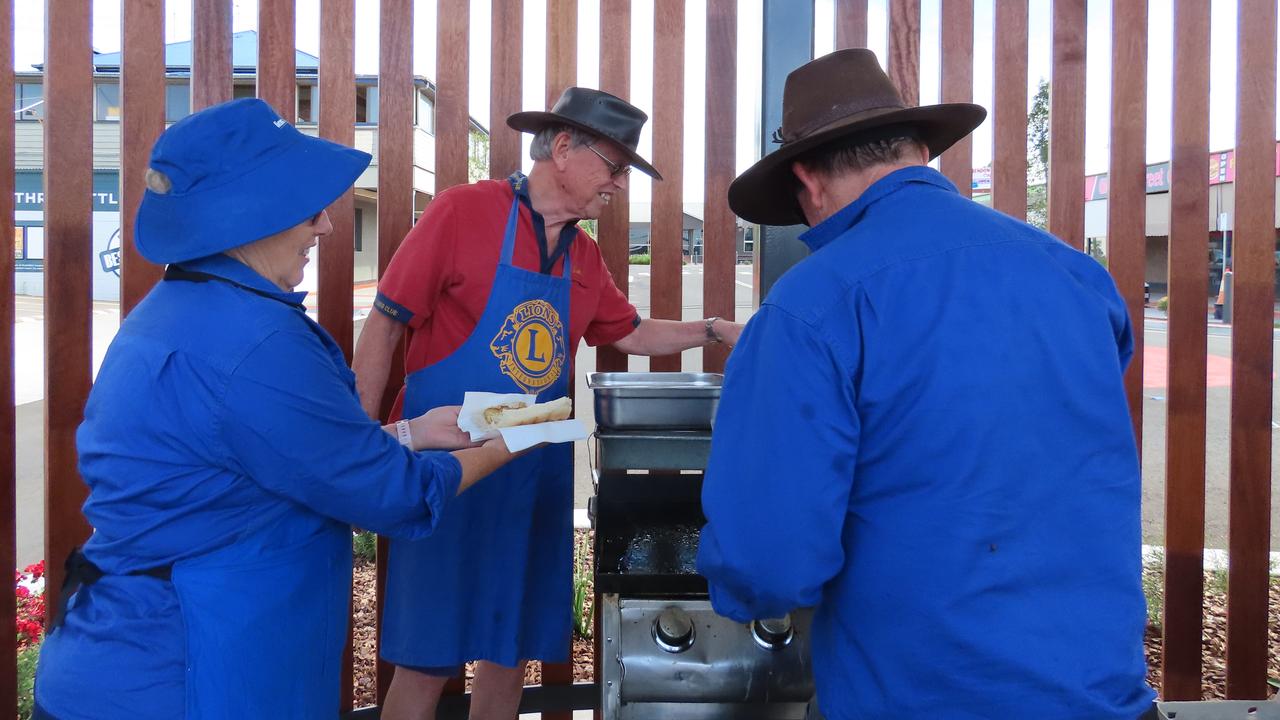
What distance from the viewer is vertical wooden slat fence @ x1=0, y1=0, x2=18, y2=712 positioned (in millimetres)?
2656

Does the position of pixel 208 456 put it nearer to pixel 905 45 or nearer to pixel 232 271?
pixel 232 271

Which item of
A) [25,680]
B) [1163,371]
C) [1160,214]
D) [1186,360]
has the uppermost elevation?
[1160,214]

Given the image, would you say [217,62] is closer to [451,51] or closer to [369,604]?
[451,51]

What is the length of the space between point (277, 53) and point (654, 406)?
1.65 metres

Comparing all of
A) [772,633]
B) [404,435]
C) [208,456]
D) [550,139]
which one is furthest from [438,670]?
[550,139]

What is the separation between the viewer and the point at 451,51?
9.44 feet

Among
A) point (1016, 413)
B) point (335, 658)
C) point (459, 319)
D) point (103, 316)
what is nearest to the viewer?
point (1016, 413)

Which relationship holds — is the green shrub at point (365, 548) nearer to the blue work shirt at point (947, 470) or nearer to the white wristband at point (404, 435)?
the white wristband at point (404, 435)

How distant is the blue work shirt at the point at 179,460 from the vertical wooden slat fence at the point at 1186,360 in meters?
2.73

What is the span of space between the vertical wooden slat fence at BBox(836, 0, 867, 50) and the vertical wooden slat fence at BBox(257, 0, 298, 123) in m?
1.69

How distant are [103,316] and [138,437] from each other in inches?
792

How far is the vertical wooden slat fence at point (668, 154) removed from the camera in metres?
2.97

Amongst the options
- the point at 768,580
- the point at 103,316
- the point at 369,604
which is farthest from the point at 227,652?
the point at 103,316

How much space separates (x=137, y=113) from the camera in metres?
2.71
